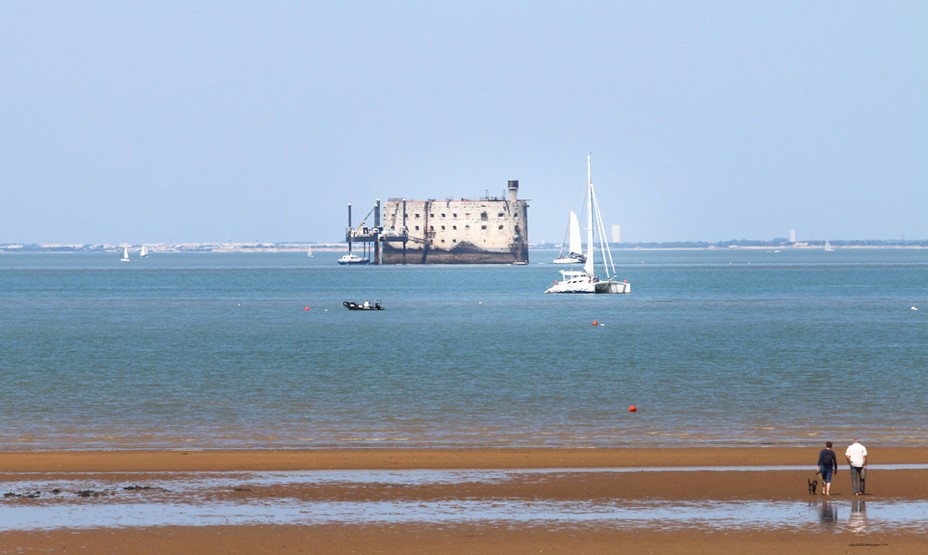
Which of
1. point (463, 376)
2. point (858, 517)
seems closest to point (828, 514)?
point (858, 517)

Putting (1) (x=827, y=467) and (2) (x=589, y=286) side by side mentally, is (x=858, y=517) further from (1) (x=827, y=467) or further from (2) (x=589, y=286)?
(2) (x=589, y=286)

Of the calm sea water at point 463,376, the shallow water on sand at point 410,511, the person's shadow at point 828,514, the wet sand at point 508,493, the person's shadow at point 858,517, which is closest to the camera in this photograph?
the wet sand at point 508,493

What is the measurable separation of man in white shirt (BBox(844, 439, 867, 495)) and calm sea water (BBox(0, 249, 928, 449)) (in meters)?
10.1

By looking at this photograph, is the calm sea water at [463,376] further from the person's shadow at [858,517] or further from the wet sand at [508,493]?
the person's shadow at [858,517]

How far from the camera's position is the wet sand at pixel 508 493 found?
2227 centimetres

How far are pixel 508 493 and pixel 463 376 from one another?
3200 cm

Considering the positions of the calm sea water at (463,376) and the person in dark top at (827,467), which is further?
the calm sea water at (463,376)

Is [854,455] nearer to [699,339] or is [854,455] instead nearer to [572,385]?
[572,385]

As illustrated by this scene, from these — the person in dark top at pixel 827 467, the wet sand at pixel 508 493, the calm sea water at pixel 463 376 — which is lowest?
the calm sea water at pixel 463 376

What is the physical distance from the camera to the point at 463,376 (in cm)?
5966

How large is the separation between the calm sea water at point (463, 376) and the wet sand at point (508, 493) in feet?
12.0

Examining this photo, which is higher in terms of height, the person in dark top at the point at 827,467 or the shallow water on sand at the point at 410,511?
the person in dark top at the point at 827,467

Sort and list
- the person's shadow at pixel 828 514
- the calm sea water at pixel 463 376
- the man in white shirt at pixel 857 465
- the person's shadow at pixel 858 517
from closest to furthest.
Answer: the person's shadow at pixel 858 517 < the person's shadow at pixel 828 514 < the man in white shirt at pixel 857 465 < the calm sea water at pixel 463 376

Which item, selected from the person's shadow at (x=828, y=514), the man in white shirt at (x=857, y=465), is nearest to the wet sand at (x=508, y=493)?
the man in white shirt at (x=857, y=465)
